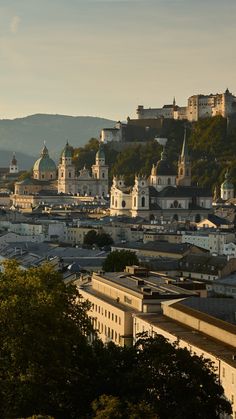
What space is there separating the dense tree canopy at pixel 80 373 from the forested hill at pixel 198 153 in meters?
110

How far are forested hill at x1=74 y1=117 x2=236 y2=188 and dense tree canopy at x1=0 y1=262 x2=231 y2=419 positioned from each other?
110 metres

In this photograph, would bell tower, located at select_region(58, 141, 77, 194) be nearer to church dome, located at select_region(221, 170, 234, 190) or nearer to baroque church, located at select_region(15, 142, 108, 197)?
baroque church, located at select_region(15, 142, 108, 197)

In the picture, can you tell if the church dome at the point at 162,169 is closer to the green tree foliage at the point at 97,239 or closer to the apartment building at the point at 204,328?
the green tree foliage at the point at 97,239

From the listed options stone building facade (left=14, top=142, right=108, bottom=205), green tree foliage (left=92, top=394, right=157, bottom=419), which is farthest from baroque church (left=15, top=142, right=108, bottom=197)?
green tree foliage (left=92, top=394, right=157, bottom=419)

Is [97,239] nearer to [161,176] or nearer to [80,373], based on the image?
[161,176]

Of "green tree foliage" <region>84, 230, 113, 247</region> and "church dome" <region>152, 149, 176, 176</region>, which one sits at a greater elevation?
"church dome" <region>152, 149, 176, 176</region>

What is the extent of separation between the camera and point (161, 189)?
137375mm

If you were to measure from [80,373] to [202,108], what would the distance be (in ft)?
443

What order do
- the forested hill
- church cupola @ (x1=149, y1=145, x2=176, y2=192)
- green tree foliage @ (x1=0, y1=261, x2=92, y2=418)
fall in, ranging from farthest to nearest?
the forested hill < church cupola @ (x1=149, y1=145, x2=176, y2=192) < green tree foliage @ (x1=0, y1=261, x2=92, y2=418)

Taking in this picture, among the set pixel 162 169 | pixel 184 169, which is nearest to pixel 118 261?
pixel 162 169

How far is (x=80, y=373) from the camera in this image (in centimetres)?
3019

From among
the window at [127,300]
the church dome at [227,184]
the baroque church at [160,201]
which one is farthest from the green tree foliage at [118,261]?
the church dome at [227,184]

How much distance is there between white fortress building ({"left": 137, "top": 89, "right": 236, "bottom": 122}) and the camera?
159 meters

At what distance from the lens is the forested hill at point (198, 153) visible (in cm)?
14775
